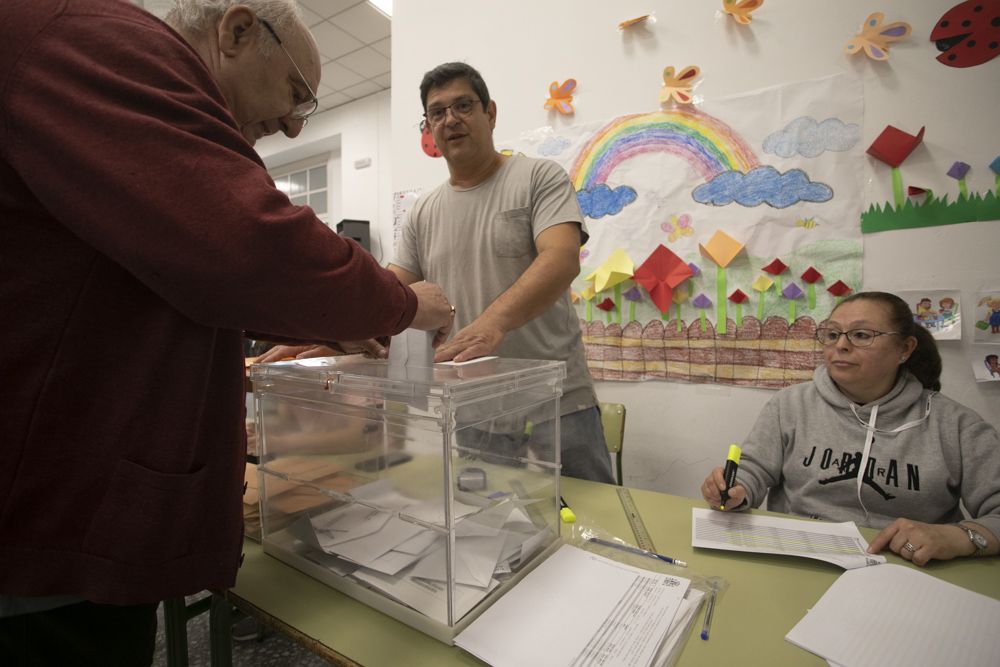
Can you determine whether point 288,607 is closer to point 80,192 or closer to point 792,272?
point 80,192

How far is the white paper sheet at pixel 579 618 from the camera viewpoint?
0.55 meters

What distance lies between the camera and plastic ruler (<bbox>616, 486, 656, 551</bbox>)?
2.79 feet

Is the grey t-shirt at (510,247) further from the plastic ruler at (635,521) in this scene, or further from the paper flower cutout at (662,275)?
the paper flower cutout at (662,275)

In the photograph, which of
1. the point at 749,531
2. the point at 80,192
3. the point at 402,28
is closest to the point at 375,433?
the point at 80,192

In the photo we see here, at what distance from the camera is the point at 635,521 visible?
3.09ft

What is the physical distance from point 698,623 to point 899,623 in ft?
0.85

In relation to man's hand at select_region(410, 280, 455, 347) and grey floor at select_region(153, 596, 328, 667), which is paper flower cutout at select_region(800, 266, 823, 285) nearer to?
man's hand at select_region(410, 280, 455, 347)

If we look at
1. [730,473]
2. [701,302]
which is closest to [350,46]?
[701,302]

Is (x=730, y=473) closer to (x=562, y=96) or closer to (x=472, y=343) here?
(x=472, y=343)

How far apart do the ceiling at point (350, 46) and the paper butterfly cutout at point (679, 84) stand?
1.92 metres

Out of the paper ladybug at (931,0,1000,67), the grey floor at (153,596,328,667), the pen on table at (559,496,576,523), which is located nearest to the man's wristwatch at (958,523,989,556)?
the pen on table at (559,496,576,523)

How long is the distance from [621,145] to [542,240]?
0.98 metres

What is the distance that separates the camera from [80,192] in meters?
0.42

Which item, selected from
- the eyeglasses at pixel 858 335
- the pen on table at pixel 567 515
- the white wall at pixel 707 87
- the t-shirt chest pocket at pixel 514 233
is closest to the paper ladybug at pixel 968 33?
the white wall at pixel 707 87
